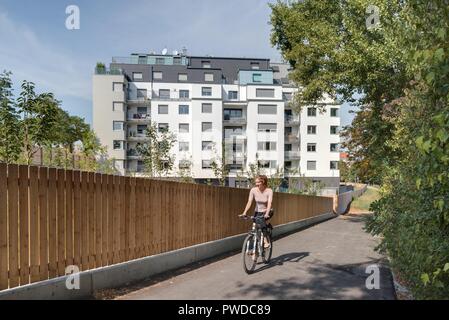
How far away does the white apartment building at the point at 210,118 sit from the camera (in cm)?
5528

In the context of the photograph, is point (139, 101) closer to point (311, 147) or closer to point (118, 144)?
point (118, 144)

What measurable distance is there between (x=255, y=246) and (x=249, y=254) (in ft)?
0.89

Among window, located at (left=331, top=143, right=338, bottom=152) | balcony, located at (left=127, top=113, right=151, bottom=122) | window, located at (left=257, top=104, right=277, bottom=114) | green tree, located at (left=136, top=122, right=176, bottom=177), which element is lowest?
green tree, located at (left=136, top=122, right=176, bottom=177)

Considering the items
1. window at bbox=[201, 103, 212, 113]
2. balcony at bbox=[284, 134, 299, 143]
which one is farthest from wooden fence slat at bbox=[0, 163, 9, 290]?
balcony at bbox=[284, 134, 299, 143]

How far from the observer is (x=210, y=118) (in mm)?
56062

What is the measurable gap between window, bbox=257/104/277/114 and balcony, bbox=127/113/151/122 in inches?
685

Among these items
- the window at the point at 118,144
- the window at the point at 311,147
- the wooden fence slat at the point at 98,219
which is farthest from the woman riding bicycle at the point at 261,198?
the window at the point at 311,147

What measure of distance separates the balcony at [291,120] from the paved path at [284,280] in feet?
162

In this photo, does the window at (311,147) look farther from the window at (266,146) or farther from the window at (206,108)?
the window at (206,108)

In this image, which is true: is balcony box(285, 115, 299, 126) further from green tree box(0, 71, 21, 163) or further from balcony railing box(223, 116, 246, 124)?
green tree box(0, 71, 21, 163)

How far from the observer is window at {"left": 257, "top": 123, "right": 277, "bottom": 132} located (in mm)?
56188

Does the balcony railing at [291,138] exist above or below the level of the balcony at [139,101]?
below
